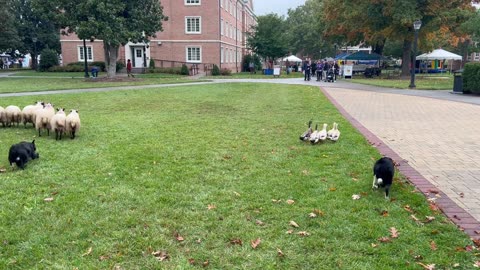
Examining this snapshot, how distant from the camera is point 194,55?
47.1m

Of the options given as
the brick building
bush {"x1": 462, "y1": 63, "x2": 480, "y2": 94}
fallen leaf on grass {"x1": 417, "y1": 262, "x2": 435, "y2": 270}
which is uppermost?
the brick building

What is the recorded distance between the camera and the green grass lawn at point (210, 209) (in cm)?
409

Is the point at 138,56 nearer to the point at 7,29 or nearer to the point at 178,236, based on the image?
the point at 7,29

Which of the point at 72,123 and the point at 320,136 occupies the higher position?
the point at 72,123

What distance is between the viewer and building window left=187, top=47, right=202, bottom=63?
46906mm

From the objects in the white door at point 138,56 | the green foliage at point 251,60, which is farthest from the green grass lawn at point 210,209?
the green foliage at point 251,60

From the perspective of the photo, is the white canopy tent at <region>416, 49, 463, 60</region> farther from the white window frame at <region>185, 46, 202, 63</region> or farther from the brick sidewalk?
the brick sidewalk

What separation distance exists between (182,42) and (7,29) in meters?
20.3

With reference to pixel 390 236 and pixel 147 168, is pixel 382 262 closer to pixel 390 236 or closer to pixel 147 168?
pixel 390 236

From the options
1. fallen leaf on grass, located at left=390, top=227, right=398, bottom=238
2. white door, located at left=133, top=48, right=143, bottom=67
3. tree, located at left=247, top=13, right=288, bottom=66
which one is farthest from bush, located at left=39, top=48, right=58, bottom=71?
fallen leaf on grass, located at left=390, top=227, right=398, bottom=238

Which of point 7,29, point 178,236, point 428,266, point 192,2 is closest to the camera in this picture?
point 428,266

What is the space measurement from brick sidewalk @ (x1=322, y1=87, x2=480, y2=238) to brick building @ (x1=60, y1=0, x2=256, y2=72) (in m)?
31.0

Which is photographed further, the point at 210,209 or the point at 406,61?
the point at 406,61

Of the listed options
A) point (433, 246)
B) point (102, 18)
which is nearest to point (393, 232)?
point (433, 246)
